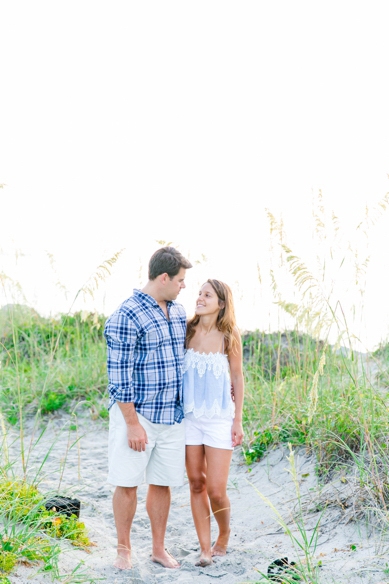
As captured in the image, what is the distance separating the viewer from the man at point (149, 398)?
3465 millimetres

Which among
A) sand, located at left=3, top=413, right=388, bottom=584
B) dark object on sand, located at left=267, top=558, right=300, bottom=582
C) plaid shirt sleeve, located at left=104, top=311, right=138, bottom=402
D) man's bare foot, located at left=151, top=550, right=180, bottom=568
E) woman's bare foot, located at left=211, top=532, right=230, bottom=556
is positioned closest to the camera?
dark object on sand, located at left=267, top=558, right=300, bottom=582

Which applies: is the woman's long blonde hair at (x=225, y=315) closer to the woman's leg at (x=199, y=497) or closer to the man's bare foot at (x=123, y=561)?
the woman's leg at (x=199, y=497)

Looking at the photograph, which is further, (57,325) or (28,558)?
(57,325)

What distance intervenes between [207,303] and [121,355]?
669mm

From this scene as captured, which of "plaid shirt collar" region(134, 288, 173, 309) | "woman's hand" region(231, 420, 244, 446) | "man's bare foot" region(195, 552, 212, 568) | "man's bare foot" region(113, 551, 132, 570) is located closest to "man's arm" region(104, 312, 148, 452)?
"plaid shirt collar" region(134, 288, 173, 309)

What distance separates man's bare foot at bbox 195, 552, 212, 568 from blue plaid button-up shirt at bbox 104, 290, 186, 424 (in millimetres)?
876

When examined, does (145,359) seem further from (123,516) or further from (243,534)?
(243,534)

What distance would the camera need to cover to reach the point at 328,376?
16.6 feet

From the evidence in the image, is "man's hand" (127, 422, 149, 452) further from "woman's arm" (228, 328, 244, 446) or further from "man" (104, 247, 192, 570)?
"woman's arm" (228, 328, 244, 446)

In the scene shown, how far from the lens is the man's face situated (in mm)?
3627

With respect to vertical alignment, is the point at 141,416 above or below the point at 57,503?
above

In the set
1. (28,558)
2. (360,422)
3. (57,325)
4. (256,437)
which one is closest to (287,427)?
(256,437)

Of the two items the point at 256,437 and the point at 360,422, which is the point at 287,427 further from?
the point at 360,422

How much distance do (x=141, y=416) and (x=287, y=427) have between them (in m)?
1.86
